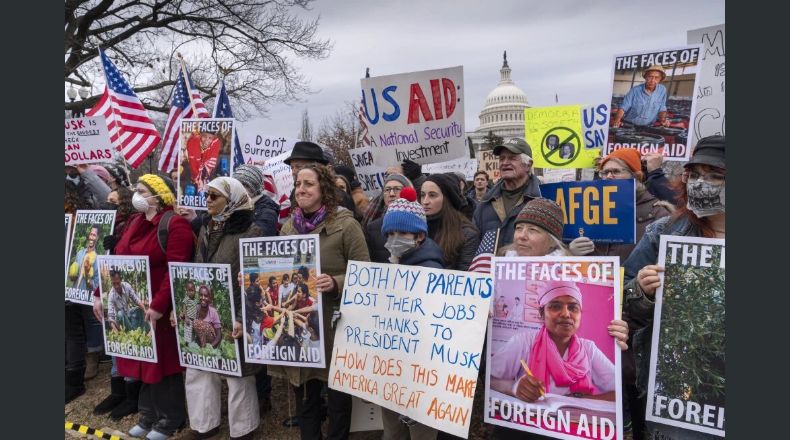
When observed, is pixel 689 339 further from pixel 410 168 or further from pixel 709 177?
pixel 410 168

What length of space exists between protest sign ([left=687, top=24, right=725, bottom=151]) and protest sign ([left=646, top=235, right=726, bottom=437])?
372cm

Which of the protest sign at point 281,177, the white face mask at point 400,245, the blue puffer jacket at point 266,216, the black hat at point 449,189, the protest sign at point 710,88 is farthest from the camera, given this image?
the protest sign at point 281,177

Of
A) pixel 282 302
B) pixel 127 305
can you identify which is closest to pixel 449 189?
pixel 282 302

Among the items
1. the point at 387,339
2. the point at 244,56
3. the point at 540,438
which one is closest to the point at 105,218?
the point at 387,339

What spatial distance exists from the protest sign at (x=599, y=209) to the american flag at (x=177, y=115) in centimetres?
525

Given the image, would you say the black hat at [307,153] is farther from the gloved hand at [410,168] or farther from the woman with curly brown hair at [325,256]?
the gloved hand at [410,168]

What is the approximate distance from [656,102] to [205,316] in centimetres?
482

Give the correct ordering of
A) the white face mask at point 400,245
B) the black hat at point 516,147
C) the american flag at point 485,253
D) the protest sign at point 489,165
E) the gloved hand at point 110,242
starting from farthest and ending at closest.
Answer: the protest sign at point 489,165 → the gloved hand at point 110,242 → the black hat at point 516,147 → the white face mask at point 400,245 → the american flag at point 485,253

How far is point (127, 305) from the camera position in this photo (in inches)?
200

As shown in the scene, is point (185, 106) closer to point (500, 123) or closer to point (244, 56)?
point (244, 56)

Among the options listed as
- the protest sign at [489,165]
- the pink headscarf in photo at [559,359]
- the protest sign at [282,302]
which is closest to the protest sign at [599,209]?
the pink headscarf in photo at [559,359]

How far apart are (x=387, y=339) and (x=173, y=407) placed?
2.68m

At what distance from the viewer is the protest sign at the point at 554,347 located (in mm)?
2764

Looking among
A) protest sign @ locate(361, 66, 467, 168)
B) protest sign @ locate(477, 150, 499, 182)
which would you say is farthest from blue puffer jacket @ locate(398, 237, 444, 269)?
protest sign @ locate(477, 150, 499, 182)
